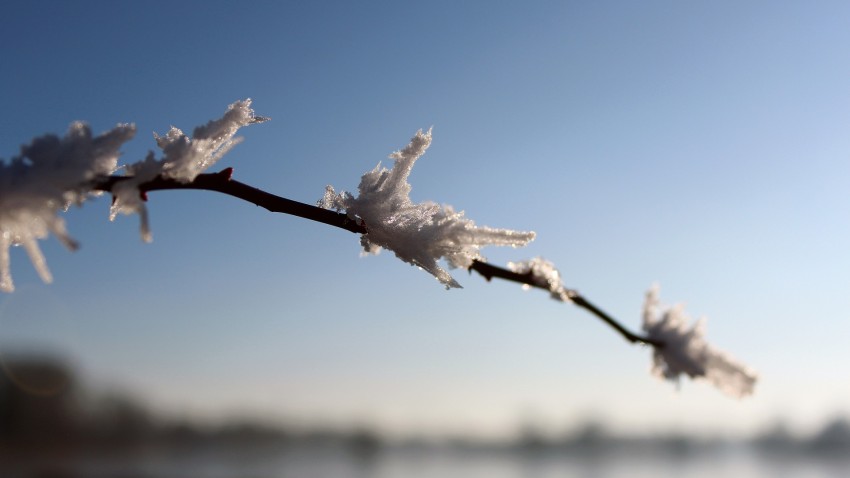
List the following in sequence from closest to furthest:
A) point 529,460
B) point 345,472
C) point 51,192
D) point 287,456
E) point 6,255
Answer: point 51,192 < point 6,255 < point 345,472 < point 287,456 < point 529,460

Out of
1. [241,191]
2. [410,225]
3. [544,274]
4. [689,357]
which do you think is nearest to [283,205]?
[241,191]

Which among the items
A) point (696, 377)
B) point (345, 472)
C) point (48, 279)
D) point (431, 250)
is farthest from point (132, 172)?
point (345, 472)

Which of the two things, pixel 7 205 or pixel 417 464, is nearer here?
pixel 7 205

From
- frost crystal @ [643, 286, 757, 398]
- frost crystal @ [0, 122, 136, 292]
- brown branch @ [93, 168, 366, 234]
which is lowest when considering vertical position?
frost crystal @ [643, 286, 757, 398]

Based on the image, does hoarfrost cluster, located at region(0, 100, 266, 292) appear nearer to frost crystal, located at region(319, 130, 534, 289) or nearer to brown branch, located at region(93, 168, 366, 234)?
brown branch, located at region(93, 168, 366, 234)

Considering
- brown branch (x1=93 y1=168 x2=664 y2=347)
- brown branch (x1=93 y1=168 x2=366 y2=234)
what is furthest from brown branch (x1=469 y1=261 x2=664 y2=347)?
brown branch (x1=93 y1=168 x2=366 y2=234)

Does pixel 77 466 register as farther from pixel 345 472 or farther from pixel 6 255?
pixel 6 255

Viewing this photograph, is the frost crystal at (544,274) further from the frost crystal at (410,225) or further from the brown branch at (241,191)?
the brown branch at (241,191)
